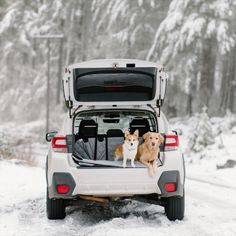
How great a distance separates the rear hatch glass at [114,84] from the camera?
22.3ft

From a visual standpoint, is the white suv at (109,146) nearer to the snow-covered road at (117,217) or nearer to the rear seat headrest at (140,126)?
the rear seat headrest at (140,126)

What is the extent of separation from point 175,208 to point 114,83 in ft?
6.92

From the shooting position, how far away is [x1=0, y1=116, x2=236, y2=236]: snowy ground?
5.97m

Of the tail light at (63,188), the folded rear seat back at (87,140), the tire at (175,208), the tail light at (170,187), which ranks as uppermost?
the folded rear seat back at (87,140)

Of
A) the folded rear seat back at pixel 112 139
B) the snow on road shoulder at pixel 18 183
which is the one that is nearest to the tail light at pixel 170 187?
→ the folded rear seat back at pixel 112 139

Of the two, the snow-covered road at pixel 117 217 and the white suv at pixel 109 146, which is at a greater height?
the white suv at pixel 109 146

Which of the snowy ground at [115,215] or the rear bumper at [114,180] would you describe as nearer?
the snowy ground at [115,215]

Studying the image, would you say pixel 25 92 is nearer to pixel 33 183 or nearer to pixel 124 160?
pixel 33 183

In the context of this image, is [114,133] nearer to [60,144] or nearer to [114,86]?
[114,86]

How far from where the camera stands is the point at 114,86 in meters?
7.19

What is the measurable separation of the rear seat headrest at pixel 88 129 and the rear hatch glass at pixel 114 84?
416 millimetres

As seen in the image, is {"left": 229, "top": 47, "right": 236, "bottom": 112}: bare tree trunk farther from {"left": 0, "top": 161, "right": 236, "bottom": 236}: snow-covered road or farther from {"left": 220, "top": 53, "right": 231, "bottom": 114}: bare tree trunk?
{"left": 0, "top": 161, "right": 236, "bottom": 236}: snow-covered road

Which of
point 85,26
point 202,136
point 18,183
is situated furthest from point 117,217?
point 85,26

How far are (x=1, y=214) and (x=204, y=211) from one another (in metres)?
3.25
